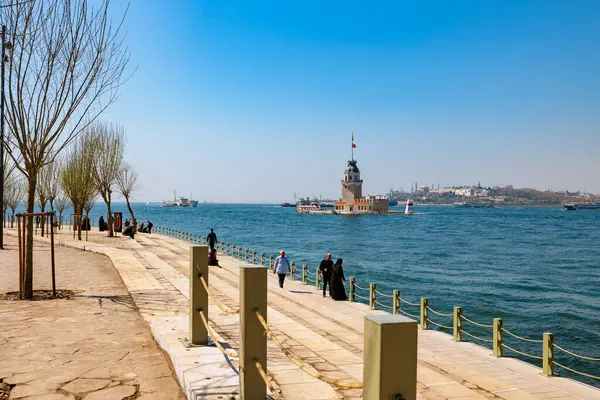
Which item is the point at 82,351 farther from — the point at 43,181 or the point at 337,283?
the point at 43,181

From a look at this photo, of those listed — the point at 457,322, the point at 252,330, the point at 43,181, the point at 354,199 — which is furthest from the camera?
the point at 354,199

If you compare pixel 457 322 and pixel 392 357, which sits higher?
pixel 392 357

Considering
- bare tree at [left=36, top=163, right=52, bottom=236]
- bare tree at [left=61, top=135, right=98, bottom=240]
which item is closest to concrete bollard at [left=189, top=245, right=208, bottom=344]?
bare tree at [left=61, top=135, right=98, bottom=240]

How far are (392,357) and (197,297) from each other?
4.08 meters

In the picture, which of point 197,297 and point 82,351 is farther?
point 82,351

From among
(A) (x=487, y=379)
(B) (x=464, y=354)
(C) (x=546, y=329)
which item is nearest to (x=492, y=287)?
(C) (x=546, y=329)

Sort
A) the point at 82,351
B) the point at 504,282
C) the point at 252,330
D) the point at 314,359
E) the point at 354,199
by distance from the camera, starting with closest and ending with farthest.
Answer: the point at 252,330 → the point at 314,359 → the point at 82,351 → the point at 504,282 → the point at 354,199

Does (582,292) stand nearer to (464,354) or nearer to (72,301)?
(464,354)

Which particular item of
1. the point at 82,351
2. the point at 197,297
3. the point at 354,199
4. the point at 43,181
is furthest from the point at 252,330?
the point at 354,199

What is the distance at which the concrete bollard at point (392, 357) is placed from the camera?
2.61m

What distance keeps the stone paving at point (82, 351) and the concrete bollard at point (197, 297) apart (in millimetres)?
534

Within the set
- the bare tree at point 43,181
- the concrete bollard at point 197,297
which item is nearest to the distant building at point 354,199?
the bare tree at point 43,181

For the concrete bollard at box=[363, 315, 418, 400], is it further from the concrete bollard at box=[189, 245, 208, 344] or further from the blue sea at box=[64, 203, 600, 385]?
the blue sea at box=[64, 203, 600, 385]

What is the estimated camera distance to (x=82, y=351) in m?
6.91
